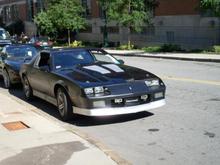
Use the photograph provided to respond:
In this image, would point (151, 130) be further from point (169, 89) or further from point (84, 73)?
point (169, 89)

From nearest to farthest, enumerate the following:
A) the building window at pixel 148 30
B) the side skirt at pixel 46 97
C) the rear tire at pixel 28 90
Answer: the side skirt at pixel 46 97 → the rear tire at pixel 28 90 → the building window at pixel 148 30

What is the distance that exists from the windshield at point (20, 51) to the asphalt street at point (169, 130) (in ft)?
13.6

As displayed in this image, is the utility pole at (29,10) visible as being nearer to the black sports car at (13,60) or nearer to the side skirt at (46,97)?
the black sports car at (13,60)

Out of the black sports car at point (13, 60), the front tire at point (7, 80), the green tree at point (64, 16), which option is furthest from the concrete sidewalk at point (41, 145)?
the green tree at point (64, 16)

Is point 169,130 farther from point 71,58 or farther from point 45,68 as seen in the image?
point 45,68

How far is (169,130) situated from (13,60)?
8.54 m

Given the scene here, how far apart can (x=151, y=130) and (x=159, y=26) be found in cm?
2940

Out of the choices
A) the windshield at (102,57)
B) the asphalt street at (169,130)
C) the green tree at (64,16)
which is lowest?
the asphalt street at (169,130)

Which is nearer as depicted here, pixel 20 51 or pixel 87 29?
pixel 20 51

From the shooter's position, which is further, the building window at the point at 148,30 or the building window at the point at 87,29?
the building window at the point at 87,29

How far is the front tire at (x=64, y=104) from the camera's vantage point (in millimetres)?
9320

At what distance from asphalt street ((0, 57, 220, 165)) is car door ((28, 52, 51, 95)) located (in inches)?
20.8

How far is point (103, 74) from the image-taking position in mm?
9242

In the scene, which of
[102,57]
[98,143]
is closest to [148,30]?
[102,57]
